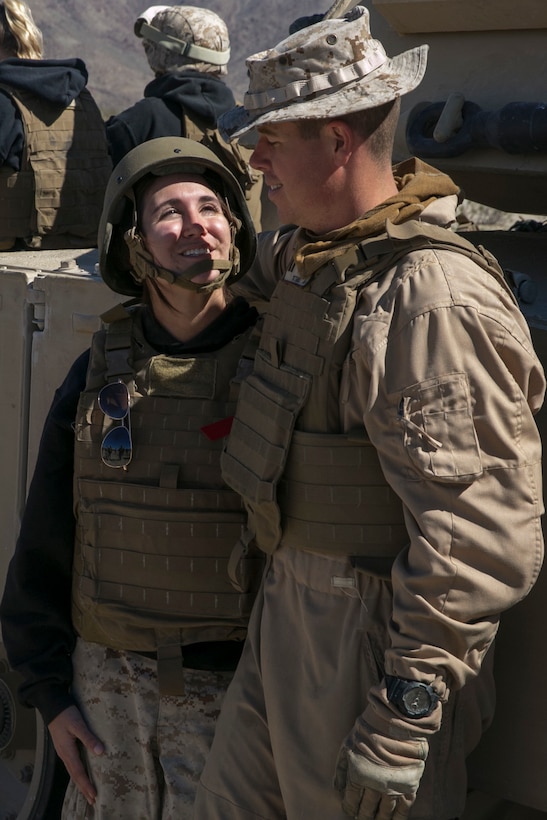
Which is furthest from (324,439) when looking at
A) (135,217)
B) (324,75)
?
(135,217)

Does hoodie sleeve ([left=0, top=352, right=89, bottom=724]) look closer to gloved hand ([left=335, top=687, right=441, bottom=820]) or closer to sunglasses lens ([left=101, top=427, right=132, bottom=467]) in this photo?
sunglasses lens ([left=101, top=427, right=132, bottom=467])

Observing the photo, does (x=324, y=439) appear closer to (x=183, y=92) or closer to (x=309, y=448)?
(x=309, y=448)

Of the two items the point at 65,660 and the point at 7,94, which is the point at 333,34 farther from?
the point at 7,94

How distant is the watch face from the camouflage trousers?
2.68 feet

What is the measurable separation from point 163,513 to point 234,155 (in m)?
3.05

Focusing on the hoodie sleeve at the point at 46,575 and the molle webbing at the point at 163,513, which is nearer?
the molle webbing at the point at 163,513

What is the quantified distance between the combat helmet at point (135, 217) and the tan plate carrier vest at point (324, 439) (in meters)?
0.48

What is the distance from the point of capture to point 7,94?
16.7 feet

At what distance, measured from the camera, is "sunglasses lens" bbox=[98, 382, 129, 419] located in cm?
293

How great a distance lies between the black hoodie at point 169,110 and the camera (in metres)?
5.62

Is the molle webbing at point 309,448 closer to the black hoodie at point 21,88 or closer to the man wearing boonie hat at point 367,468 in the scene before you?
the man wearing boonie hat at point 367,468

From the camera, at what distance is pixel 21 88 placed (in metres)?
5.08

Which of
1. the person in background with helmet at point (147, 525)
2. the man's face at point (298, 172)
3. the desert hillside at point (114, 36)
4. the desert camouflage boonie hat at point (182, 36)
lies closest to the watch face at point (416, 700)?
the person in background with helmet at point (147, 525)

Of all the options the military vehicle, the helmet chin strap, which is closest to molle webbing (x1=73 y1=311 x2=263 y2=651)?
the helmet chin strap
